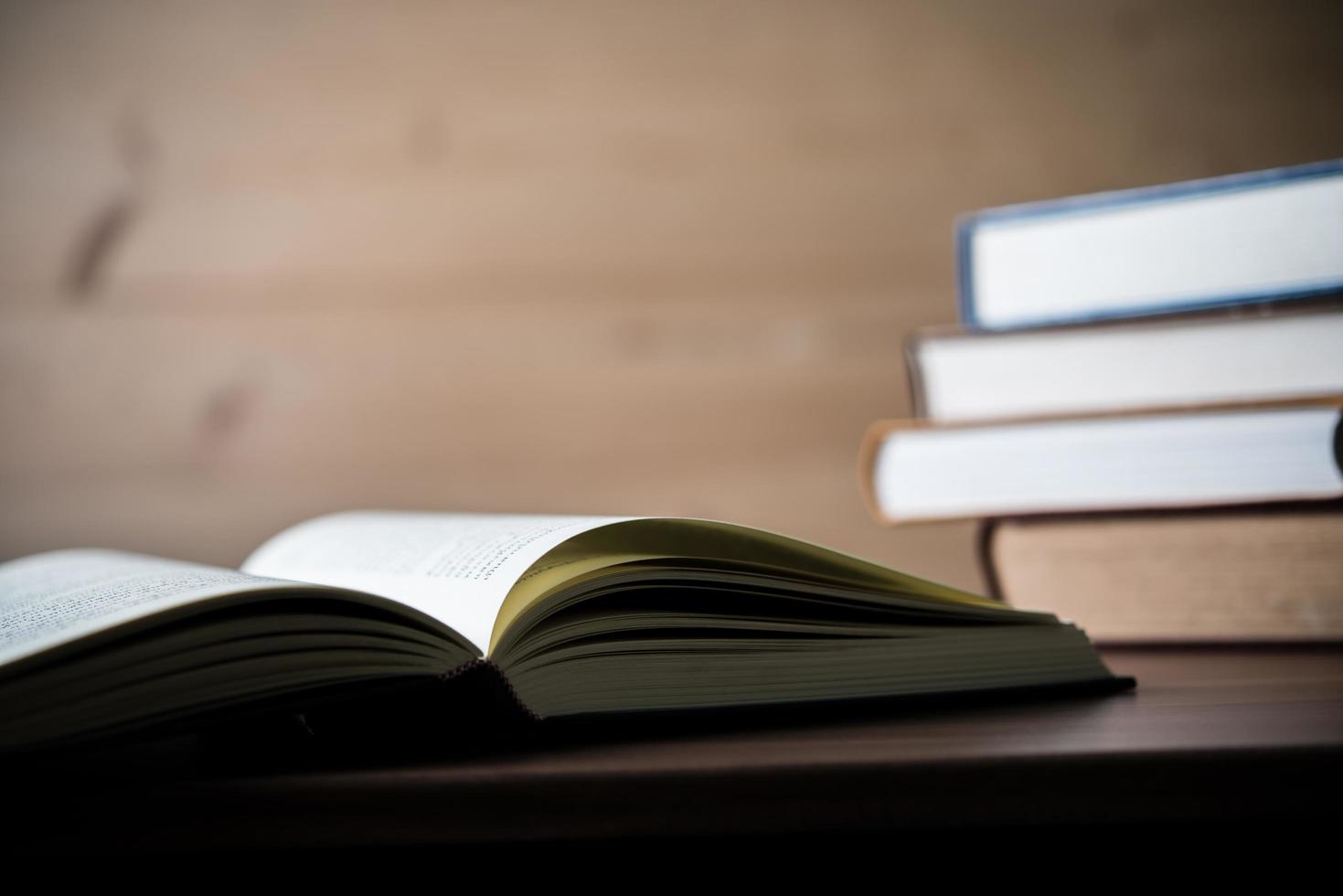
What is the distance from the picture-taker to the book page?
0.31 metres

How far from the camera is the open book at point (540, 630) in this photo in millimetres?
315

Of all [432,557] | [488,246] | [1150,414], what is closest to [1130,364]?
[1150,414]

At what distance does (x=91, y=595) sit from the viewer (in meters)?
0.41

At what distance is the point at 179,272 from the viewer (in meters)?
0.97

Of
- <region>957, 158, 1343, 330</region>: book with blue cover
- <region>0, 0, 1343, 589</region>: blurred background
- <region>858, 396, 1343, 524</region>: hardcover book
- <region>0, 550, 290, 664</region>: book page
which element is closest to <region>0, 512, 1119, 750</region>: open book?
<region>0, 550, 290, 664</region>: book page

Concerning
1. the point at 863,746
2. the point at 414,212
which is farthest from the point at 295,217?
the point at 863,746

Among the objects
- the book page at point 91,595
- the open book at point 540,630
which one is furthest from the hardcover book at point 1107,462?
the book page at point 91,595

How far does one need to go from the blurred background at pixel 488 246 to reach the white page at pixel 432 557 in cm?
33

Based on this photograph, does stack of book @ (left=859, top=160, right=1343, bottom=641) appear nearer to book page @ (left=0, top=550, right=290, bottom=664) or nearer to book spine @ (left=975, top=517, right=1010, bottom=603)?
book spine @ (left=975, top=517, right=1010, bottom=603)

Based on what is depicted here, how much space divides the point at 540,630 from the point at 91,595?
0.19m

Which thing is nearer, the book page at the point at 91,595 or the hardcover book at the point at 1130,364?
the book page at the point at 91,595

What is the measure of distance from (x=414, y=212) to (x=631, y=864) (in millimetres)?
771

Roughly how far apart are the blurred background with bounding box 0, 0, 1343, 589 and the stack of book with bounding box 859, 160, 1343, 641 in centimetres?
27

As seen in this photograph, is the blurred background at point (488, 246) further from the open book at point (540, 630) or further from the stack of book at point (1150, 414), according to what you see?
the open book at point (540, 630)
